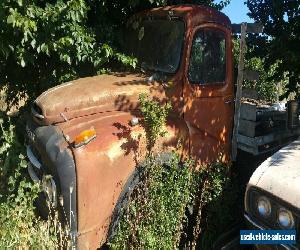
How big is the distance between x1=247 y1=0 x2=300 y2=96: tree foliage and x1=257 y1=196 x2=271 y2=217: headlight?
2876 mm

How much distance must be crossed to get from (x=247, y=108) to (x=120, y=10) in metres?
2.71

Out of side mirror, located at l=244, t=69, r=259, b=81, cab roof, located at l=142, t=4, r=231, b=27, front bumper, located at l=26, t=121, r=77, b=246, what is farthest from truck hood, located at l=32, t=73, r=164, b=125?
side mirror, located at l=244, t=69, r=259, b=81

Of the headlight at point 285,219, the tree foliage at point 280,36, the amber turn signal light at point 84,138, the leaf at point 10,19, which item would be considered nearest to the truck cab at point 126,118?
the amber turn signal light at point 84,138

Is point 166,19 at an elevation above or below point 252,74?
above

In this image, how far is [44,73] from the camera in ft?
21.5

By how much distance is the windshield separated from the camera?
4.85m

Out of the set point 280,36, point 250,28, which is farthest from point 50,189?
point 280,36

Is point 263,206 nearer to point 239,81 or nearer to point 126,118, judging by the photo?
point 126,118

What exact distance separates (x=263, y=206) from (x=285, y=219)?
232mm

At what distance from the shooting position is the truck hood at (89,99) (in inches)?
177

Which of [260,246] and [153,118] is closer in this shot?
[260,246]

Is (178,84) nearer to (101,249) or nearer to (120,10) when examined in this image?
(101,249)

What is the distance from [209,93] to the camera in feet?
16.0

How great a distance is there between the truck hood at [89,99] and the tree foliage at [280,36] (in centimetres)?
207
